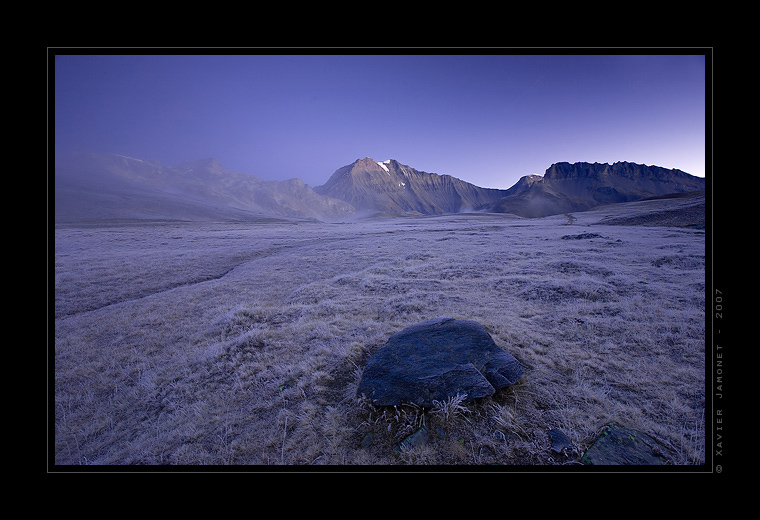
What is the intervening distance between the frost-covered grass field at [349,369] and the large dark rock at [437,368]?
22cm

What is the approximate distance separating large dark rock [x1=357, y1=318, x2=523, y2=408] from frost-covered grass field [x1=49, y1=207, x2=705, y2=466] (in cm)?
22

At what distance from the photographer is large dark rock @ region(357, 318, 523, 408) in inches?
148

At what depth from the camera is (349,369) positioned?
5086 mm

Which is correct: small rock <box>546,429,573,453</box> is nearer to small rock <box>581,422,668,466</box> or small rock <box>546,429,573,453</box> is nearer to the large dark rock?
small rock <box>581,422,668,466</box>

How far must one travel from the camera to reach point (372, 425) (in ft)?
11.8

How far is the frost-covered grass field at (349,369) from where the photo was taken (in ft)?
11.2

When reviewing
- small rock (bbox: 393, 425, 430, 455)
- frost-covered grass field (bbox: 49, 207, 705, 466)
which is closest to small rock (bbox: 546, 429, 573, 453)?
frost-covered grass field (bbox: 49, 207, 705, 466)

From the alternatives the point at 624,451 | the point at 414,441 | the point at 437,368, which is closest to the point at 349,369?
the point at 437,368

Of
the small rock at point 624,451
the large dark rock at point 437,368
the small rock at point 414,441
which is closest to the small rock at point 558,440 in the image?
the small rock at point 624,451
